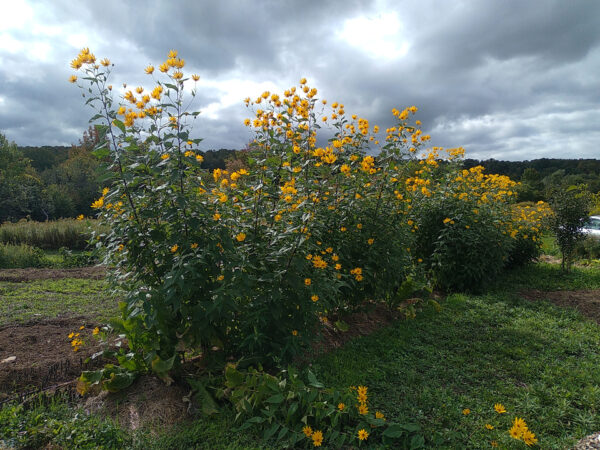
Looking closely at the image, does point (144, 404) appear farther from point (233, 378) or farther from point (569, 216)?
point (569, 216)

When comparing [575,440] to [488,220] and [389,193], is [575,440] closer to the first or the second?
[389,193]

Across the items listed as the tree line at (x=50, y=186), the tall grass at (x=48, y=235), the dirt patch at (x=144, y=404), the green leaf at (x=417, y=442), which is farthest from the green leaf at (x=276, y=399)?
the tall grass at (x=48, y=235)

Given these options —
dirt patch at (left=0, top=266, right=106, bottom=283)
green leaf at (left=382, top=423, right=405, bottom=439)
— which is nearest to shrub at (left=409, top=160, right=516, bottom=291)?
green leaf at (left=382, top=423, right=405, bottom=439)

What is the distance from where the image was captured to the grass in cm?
403

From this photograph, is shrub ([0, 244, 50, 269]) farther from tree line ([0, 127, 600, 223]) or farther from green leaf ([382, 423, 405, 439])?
green leaf ([382, 423, 405, 439])

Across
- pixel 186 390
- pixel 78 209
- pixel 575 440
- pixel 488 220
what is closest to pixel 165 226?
pixel 186 390

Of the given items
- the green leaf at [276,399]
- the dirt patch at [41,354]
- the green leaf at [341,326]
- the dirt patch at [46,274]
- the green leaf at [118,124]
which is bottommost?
the dirt patch at [46,274]

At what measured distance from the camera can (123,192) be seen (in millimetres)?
2262

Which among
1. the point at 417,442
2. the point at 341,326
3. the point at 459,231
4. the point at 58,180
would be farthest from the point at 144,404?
the point at 58,180

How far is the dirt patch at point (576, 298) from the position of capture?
15.5 feet

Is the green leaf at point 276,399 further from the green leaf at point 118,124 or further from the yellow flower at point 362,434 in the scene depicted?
the green leaf at point 118,124

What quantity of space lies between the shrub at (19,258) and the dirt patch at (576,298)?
29.5 ft

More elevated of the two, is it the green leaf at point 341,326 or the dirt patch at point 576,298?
the green leaf at point 341,326

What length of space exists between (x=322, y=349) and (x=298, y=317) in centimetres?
→ 88
